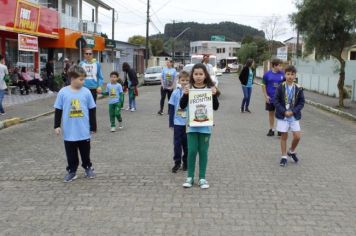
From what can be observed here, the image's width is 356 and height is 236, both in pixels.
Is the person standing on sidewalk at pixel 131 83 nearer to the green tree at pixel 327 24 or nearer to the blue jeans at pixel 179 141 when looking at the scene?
the green tree at pixel 327 24

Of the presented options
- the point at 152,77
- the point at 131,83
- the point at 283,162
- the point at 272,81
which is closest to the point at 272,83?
the point at 272,81

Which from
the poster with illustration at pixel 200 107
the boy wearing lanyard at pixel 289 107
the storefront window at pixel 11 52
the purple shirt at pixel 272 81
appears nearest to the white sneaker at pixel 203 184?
the poster with illustration at pixel 200 107

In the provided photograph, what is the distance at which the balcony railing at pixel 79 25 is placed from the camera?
29850 mm

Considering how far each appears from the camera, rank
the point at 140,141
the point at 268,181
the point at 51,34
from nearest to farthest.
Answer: the point at 268,181
the point at 140,141
the point at 51,34

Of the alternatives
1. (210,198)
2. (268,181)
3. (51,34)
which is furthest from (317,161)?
(51,34)

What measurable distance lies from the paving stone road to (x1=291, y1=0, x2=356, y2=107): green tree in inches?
333

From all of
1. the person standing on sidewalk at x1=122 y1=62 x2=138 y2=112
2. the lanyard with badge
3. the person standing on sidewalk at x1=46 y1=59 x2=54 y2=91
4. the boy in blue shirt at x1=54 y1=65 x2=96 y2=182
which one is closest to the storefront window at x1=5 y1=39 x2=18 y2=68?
the person standing on sidewalk at x1=46 y1=59 x2=54 y2=91

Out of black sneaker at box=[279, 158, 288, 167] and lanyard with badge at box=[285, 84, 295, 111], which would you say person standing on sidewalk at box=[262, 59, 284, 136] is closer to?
lanyard with badge at box=[285, 84, 295, 111]

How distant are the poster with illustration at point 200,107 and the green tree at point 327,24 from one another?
12.7 metres

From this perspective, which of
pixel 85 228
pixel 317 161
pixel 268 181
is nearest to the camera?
pixel 85 228

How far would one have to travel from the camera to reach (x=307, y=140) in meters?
10.7

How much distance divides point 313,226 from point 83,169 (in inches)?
149

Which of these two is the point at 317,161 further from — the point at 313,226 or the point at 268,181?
the point at 313,226

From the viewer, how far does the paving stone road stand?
16.2 ft
